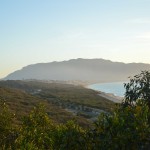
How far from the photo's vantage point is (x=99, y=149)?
17.8 metres

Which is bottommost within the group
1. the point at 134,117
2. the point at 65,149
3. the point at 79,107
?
the point at 79,107

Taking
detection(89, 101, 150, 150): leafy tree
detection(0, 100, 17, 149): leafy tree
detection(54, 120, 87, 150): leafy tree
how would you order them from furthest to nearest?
detection(0, 100, 17, 149): leafy tree < detection(54, 120, 87, 150): leafy tree < detection(89, 101, 150, 150): leafy tree

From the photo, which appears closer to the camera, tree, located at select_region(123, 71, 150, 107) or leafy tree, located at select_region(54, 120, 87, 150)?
leafy tree, located at select_region(54, 120, 87, 150)

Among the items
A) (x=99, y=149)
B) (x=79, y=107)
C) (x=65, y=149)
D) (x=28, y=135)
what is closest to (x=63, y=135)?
(x=65, y=149)

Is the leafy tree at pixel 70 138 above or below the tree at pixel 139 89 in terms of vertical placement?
below

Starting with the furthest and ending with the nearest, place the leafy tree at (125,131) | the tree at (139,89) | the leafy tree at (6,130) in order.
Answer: the tree at (139,89), the leafy tree at (6,130), the leafy tree at (125,131)

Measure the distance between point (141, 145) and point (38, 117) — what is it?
1391 centimetres

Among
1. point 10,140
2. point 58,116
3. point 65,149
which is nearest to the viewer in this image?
point 65,149

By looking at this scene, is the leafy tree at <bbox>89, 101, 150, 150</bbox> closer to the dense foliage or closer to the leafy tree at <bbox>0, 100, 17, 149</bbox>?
the dense foliage

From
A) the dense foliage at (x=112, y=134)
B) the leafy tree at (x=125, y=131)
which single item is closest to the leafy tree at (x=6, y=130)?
the dense foliage at (x=112, y=134)

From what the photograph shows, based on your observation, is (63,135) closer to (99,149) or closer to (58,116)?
(99,149)

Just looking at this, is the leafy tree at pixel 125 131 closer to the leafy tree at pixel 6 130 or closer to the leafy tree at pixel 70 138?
the leafy tree at pixel 70 138

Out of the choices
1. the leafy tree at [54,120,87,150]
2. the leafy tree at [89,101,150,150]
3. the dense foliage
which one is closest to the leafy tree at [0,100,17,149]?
the dense foliage

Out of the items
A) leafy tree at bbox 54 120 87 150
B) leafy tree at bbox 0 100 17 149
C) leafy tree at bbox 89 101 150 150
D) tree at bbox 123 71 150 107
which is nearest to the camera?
leafy tree at bbox 89 101 150 150
